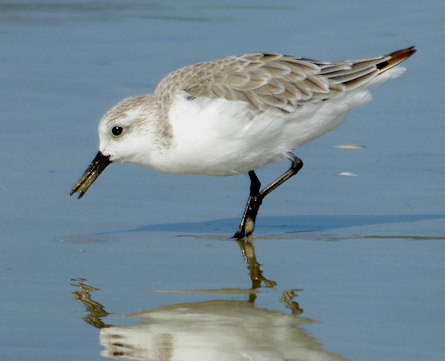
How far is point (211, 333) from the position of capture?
5.61m

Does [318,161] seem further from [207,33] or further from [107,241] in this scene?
[207,33]

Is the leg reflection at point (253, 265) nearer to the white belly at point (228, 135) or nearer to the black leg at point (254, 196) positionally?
the black leg at point (254, 196)

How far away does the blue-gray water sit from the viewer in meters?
5.61

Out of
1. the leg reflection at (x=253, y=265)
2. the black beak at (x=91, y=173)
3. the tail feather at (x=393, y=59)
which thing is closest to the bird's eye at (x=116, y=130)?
the black beak at (x=91, y=173)

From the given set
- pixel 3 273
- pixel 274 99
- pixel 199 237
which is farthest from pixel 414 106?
pixel 3 273

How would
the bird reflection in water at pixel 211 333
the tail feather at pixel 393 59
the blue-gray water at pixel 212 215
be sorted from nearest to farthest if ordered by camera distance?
the bird reflection in water at pixel 211 333 < the blue-gray water at pixel 212 215 < the tail feather at pixel 393 59

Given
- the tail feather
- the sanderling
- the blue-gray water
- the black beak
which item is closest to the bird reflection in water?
the blue-gray water

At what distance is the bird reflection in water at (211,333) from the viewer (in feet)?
17.4

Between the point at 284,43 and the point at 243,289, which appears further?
the point at 284,43

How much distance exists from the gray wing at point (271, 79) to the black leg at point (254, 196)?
0.41 m

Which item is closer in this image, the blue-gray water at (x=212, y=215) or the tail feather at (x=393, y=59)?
the blue-gray water at (x=212, y=215)

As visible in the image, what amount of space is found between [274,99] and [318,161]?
3.85 feet

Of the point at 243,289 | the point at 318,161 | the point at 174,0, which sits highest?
the point at 174,0

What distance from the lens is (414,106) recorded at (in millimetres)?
9531
